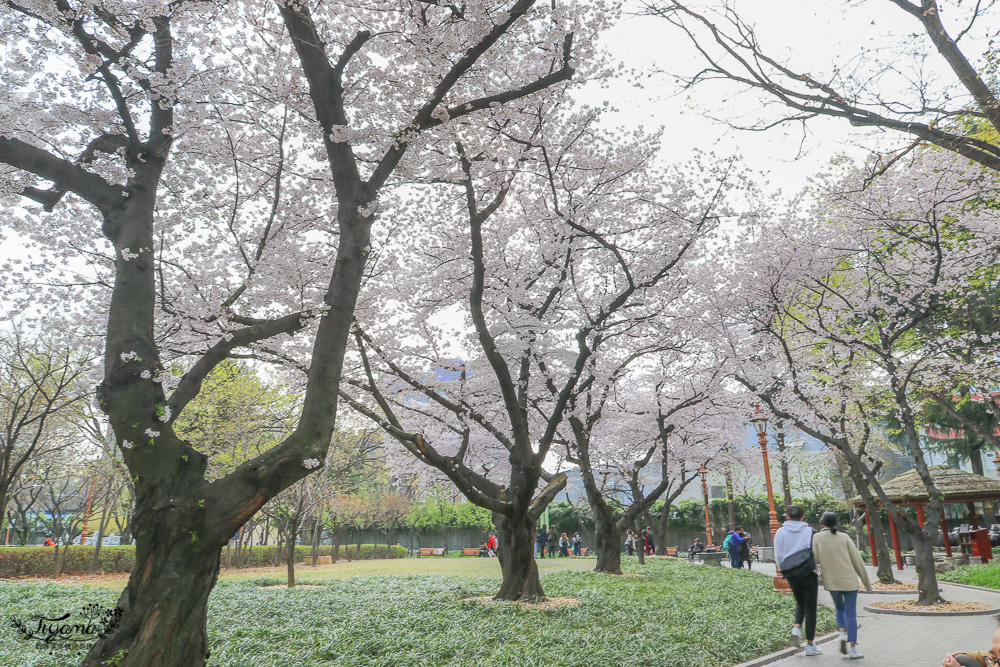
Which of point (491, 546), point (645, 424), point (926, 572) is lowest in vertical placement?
point (491, 546)

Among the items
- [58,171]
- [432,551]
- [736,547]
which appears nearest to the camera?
[58,171]

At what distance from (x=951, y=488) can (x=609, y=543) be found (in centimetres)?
1214

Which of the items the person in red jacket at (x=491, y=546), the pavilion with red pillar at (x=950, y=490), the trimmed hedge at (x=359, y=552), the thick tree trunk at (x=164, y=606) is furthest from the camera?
the trimmed hedge at (x=359, y=552)

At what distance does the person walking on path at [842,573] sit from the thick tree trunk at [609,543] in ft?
32.0

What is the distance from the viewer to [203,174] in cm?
926

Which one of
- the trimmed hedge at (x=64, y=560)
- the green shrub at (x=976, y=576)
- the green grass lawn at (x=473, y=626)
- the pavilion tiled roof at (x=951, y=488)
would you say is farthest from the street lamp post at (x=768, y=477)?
the trimmed hedge at (x=64, y=560)

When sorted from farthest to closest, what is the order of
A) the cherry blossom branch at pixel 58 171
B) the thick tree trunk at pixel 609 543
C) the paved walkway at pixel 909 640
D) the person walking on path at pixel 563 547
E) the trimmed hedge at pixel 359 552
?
the person walking on path at pixel 563 547 < the trimmed hedge at pixel 359 552 < the thick tree trunk at pixel 609 543 < the paved walkway at pixel 909 640 < the cherry blossom branch at pixel 58 171

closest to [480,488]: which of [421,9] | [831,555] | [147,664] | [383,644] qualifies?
[383,644]

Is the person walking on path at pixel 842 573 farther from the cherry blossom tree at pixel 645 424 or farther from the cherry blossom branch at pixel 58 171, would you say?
the cherry blossom branch at pixel 58 171

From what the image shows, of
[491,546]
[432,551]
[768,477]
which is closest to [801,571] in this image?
[768,477]

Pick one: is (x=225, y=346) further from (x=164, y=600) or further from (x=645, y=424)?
(x=645, y=424)

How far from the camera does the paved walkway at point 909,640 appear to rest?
6.62 metres

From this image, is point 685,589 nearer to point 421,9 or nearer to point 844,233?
point 844,233

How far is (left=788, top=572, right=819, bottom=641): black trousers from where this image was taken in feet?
23.2
